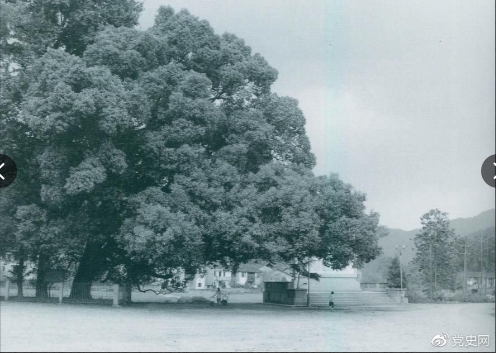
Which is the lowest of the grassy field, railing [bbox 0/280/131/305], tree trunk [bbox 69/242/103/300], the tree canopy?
the grassy field

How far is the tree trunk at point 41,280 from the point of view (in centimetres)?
2684

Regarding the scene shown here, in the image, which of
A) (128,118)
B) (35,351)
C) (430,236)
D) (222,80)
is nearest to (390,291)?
(430,236)

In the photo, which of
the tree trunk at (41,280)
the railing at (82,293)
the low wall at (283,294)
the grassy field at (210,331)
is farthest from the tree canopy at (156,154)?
the low wall at (283,294)

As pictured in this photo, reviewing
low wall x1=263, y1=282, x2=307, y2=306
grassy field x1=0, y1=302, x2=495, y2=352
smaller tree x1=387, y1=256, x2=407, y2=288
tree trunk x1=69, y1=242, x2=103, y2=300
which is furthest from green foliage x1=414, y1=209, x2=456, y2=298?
tree trunk x1=69, y1=242, x2=103, y2=300

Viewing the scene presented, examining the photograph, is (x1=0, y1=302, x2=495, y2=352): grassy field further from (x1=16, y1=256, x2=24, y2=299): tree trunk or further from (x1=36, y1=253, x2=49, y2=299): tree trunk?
(x1=16, y1=256, x2=24, y2=299): tree trunk

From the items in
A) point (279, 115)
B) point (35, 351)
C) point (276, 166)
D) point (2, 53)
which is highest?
point (2, 53)

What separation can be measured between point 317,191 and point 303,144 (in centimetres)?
296

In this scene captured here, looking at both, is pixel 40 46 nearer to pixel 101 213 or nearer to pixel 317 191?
pixel 101 213

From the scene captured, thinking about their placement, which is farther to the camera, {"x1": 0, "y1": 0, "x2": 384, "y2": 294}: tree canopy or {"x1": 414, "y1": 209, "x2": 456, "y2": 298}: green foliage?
{"x1": 414, "y1": 209, "x2": 456, "y2": 298}: green foliage

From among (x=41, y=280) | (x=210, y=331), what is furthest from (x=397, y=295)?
(x=210, y=331)

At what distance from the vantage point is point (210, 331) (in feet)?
53.2

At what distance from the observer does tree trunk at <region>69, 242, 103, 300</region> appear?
1029 inches

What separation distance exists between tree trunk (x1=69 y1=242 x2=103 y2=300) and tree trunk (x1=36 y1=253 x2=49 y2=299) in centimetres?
153

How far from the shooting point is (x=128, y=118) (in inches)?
874
